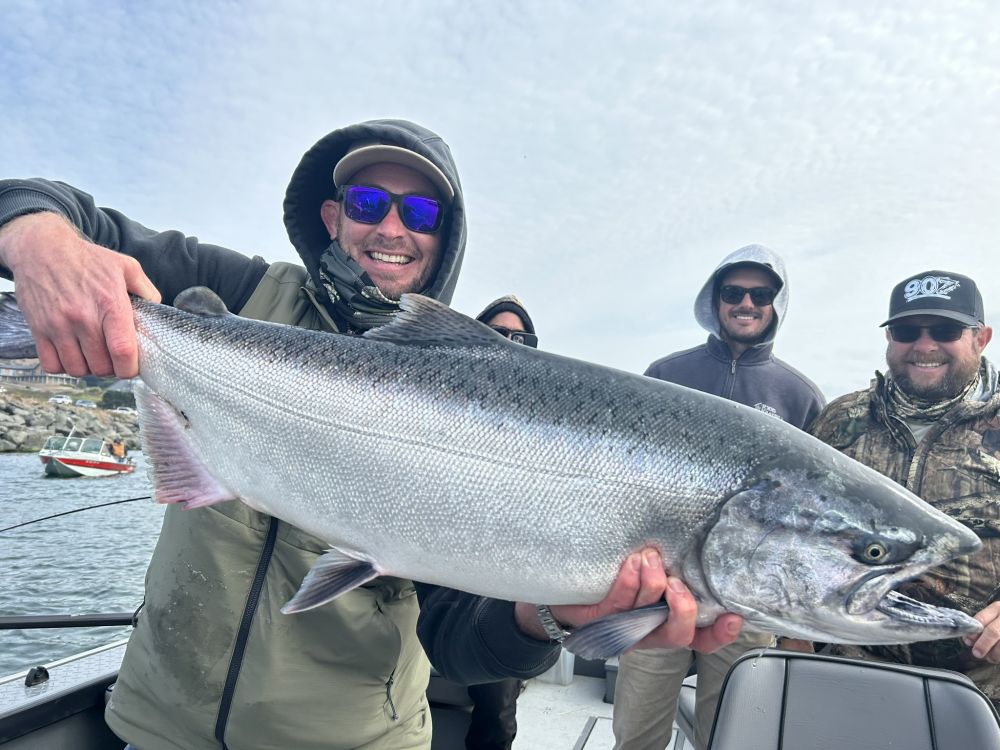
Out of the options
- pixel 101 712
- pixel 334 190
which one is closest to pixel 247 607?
pixel 334 190

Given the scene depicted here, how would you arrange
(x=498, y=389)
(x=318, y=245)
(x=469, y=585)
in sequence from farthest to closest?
1. (x=318, y=245)
2. (x=498, y=389)
3. (x=469, y=585)

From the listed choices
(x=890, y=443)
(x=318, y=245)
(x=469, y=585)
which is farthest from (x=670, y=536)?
(x=890, y=443)

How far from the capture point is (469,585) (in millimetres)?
2010

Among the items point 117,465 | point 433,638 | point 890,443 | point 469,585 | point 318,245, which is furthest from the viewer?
point 117,465

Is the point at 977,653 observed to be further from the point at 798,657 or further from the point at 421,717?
the point at 421,717

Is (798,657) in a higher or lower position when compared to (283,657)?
higher

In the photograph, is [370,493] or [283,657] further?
[283,657]

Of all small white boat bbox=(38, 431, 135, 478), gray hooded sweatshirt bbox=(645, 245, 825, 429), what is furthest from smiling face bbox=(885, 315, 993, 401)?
small white boat bbox=(38, 431, 135, 478)

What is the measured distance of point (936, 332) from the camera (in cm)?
438

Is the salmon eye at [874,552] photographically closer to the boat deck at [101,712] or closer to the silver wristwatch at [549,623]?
the silver wristwatch at [549,623]

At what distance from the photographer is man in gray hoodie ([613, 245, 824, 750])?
4.49m

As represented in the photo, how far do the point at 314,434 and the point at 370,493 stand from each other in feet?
0.89

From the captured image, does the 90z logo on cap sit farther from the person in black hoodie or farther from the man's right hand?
the man's right hand

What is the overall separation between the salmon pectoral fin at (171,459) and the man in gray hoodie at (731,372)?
136 inches
